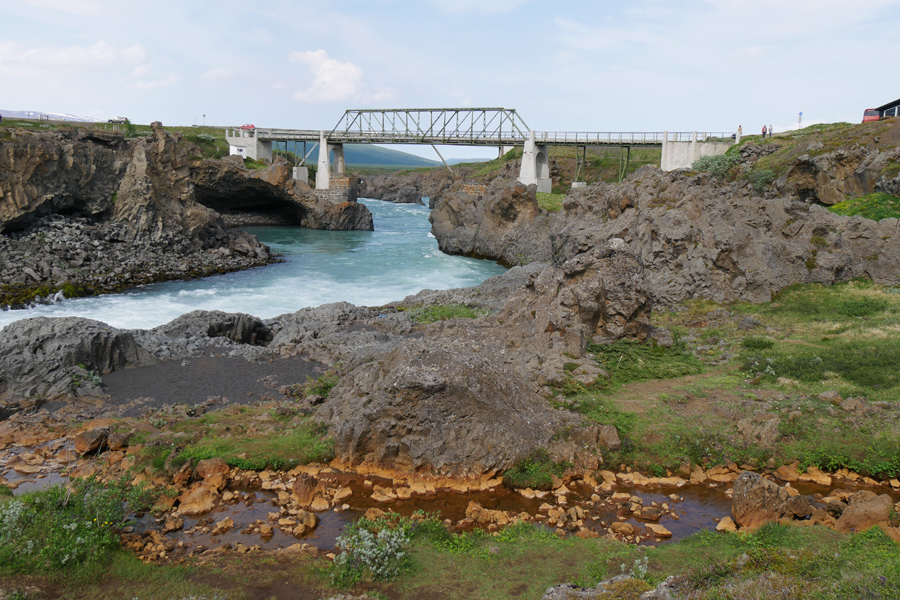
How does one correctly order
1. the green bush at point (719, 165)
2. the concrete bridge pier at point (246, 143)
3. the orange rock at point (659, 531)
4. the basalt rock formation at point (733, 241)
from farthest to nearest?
the concrete bridge pier at point (246, 143), the green bush at point (719, 165), the basalt rock formation at point (733, 241), the orange rock at point (659, 531)

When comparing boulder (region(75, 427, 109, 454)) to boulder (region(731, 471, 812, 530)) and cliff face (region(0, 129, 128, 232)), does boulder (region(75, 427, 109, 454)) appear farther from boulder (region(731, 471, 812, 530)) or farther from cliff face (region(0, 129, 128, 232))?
cliff face (region(0, 129, 128, 232))

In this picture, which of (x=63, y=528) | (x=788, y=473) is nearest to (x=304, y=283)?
(x=63, y=528)

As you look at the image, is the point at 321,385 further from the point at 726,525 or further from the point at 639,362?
the point at 726,525

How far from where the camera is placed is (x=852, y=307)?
72.5 feet

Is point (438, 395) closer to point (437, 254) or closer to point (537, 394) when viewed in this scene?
point (537, 394)

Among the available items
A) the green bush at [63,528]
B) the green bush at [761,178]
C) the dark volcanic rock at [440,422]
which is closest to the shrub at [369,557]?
the dark volcanic rock at [440,422]

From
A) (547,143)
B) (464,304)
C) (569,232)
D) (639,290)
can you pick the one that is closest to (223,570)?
(639,290)

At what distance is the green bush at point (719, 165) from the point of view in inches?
2099

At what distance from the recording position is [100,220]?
43906mm

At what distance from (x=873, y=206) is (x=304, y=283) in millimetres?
36174

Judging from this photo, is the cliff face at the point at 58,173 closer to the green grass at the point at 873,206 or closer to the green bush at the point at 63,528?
the green bush at the point at 63,528

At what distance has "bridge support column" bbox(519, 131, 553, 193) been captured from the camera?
74938 mm

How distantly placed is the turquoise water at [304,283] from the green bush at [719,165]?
2124 centimetres

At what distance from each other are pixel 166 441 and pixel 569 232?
31.0 metres
